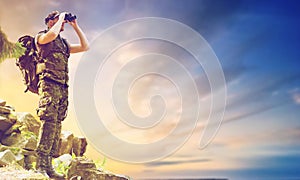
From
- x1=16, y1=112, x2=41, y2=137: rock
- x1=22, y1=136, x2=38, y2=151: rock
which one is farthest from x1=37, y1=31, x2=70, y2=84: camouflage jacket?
x1=16, y1=112, x2=41, y2=137: rock

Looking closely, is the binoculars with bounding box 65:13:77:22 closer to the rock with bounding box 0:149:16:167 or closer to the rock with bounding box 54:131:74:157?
the rock with bounding box 0:149:16:167

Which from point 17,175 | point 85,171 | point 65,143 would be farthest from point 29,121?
point 17,175

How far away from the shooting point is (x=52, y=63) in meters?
4.52

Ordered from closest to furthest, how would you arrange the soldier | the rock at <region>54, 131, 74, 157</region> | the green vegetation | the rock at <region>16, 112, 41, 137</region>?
the green vegetation
the soldier
the rock at <region>54, 131, 74, 157</region>
the rock at <region>16, 112, 41, 137</region>

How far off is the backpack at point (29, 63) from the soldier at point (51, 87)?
0.15 m

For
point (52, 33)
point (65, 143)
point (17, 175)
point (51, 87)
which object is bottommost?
point (17, 175)

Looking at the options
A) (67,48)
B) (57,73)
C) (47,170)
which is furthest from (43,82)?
(47,170)

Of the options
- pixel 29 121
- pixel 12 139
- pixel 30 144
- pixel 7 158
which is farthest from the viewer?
pixel 29 121

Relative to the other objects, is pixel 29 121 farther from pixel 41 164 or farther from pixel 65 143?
pixel 41 164

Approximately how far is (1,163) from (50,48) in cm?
169

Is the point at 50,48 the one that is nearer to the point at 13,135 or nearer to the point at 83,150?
the point at 13,135

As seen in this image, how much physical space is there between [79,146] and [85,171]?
6.72ft

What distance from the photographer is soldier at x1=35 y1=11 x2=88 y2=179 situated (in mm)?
4297

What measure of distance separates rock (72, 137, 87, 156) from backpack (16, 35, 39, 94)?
178 centimetres
